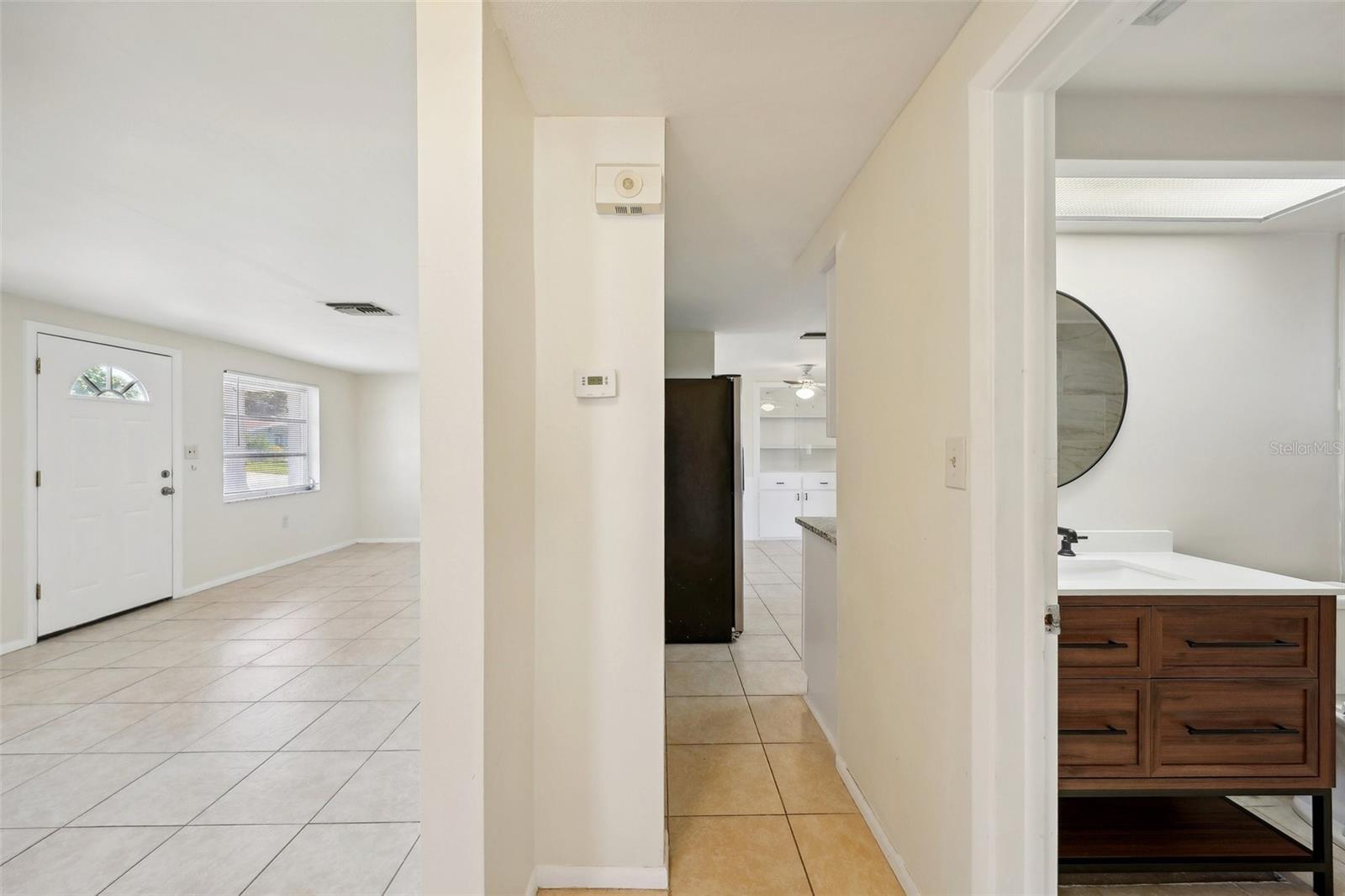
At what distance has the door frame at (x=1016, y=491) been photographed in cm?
115

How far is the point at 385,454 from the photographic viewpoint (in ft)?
24.9

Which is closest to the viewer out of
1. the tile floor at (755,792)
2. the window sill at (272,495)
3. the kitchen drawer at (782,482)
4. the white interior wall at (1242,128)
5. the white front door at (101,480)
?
the white interior wall at (1242,128)

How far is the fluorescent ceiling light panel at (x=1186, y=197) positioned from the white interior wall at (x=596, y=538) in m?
1.50

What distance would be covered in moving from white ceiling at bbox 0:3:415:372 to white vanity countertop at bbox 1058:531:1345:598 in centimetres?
255

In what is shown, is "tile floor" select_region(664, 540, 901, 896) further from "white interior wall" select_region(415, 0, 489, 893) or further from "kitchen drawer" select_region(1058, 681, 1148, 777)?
"white interior wall" select_region(415, 0, 489, 893)

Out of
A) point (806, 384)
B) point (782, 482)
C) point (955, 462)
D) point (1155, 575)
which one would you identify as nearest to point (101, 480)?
point (955, 462)

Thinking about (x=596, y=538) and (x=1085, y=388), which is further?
(x=1085, y=388)

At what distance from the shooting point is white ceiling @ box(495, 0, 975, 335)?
126 centimetres

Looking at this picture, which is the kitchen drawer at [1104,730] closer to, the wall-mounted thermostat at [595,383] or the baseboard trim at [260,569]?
the wall-mounted thermostat at [595,383]

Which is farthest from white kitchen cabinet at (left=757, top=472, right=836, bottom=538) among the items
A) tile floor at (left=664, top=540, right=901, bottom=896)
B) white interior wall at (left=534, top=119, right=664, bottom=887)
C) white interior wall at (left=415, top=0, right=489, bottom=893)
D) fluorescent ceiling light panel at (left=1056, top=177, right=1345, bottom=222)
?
white interior wall at (left=415, top=0, right=489, bottom=893)

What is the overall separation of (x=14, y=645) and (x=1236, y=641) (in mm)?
6467

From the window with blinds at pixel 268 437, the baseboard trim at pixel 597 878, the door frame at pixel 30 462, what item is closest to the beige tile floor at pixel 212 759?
the door frame at pixel 30 462
